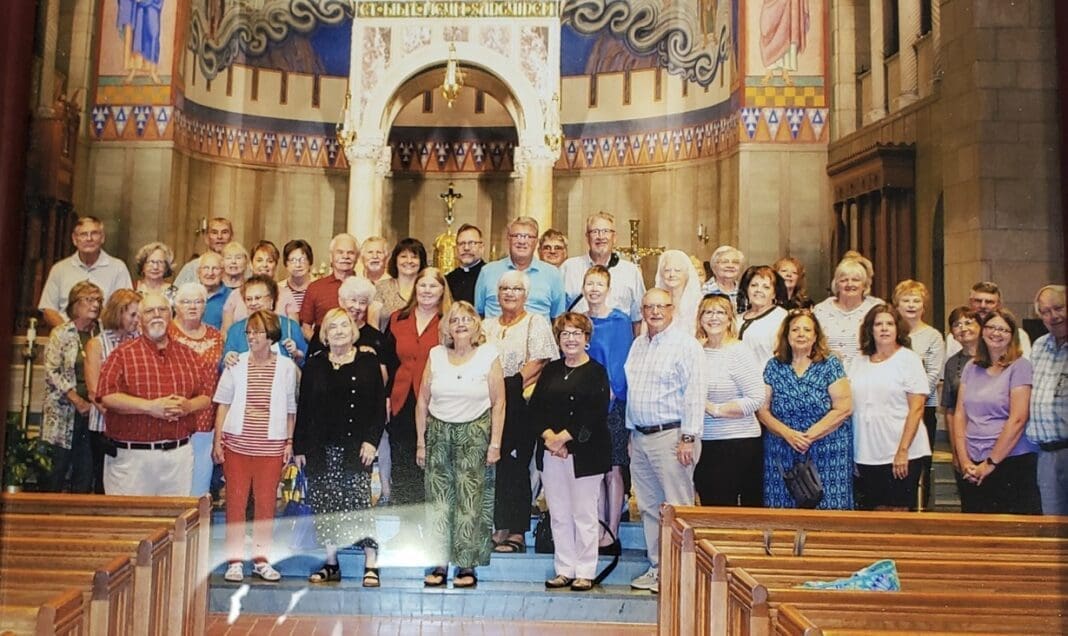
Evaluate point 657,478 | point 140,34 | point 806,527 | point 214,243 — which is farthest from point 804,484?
point 140,34

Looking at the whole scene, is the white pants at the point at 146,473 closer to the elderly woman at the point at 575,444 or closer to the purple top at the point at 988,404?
the elderly woman at the point at 575,444

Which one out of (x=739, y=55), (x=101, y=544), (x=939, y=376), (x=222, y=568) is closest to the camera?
(x=101, y=544)

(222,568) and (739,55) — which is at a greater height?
(739,55)

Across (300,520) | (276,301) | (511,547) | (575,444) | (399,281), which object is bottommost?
(511,547)

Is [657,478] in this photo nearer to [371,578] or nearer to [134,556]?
[371,578]

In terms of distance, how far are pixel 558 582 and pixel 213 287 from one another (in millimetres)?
2278

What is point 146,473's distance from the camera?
14.1 feet

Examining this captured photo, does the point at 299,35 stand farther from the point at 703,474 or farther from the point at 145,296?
the point at 703,474

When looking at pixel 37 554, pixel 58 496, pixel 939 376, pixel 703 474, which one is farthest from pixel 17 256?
pixel 939 376

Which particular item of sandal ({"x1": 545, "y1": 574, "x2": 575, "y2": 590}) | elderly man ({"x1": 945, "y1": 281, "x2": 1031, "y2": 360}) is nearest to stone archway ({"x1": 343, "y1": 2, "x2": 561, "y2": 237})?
elderly man ({"x1": 945, "y1": 281, "x2": 1031, "y2": 360})

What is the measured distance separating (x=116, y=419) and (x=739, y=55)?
4376 mm

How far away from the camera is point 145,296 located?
174 inches

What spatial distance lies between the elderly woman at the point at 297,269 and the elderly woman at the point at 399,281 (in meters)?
0.43

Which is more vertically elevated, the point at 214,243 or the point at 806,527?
the point at 214,243
